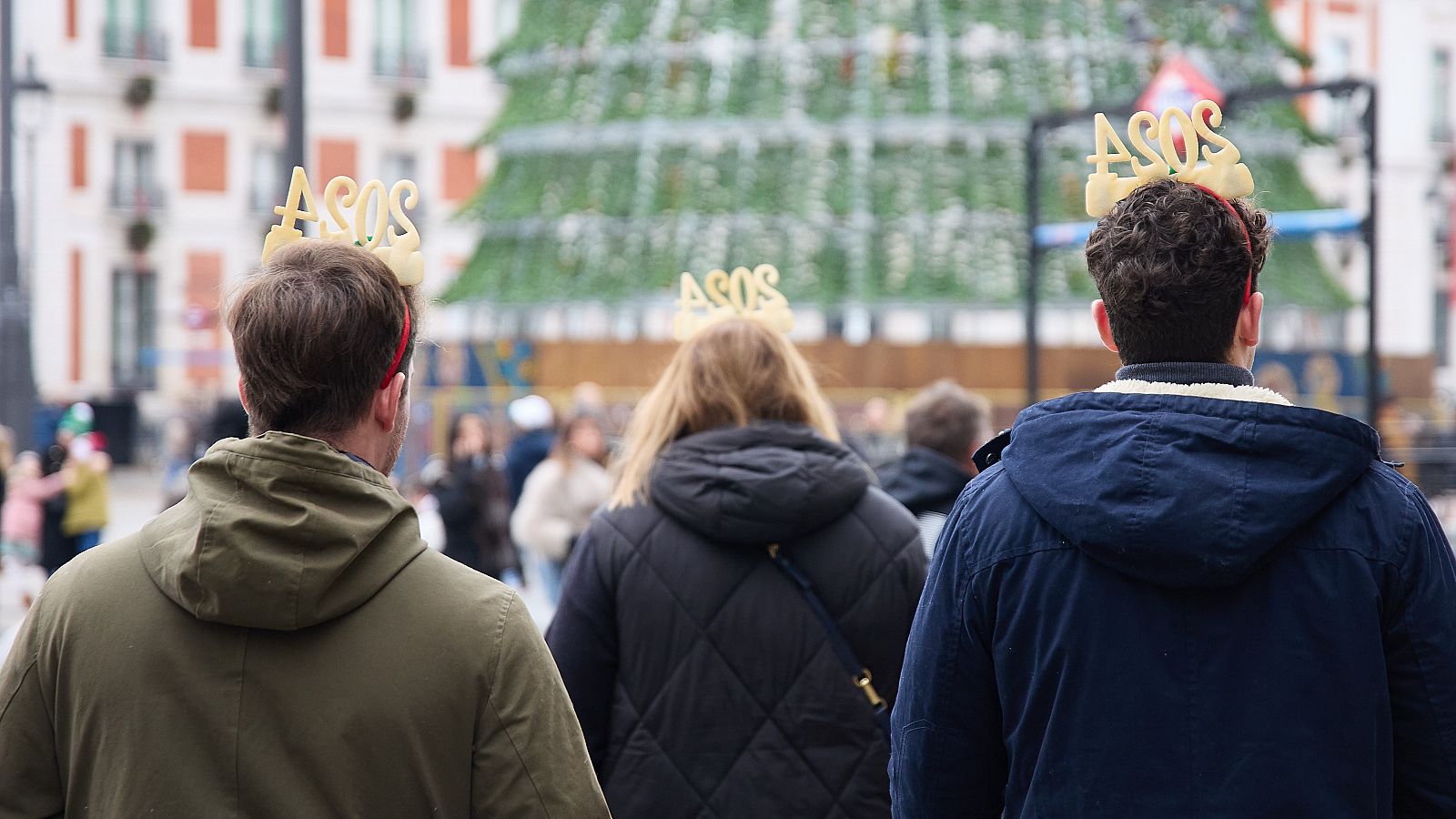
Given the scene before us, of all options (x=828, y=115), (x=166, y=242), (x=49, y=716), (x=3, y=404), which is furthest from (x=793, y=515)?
(x=166, y=242)

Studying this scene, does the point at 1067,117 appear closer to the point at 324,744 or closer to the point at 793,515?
the point at 793,515

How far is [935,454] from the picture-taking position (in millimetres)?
5449

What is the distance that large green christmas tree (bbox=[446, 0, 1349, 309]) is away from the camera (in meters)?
20.9

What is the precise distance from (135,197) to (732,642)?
40560mm

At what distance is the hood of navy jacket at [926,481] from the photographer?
5.33 metres

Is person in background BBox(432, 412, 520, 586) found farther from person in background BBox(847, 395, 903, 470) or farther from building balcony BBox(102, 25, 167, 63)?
building balcony BBox(102, 25, 167, 63)

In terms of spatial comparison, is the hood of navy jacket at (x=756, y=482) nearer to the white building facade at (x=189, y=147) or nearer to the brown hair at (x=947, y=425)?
the brown hair at (x=947, y=425)

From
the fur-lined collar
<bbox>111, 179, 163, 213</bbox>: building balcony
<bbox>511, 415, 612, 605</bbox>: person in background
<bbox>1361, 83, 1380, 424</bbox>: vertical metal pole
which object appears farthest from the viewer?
<bbox>111, 179, 163, 213</bbox>: building balcony

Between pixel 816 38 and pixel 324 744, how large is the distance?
65.9 feet

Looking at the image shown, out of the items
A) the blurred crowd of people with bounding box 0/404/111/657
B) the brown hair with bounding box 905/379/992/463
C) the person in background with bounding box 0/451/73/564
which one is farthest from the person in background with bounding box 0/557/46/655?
the brown hair with bounding box 905/379/992/463

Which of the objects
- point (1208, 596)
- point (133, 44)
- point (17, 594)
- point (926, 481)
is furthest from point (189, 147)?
point (1208, 596)

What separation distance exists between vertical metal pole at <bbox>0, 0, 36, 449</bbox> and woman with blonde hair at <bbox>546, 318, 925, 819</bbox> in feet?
48.0

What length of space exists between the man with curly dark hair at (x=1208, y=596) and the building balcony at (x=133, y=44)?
139 feet

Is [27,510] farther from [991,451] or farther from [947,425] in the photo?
[991,451]
